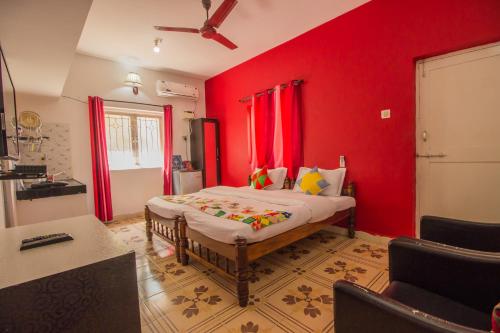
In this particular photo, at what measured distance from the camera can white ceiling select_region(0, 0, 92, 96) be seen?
4.55 ft

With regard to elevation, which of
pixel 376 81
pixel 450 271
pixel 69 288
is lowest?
pixel 450 271

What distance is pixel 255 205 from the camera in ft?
8.25

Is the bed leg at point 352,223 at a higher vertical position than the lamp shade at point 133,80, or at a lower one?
lower

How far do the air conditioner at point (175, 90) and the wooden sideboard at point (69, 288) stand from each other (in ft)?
13.1

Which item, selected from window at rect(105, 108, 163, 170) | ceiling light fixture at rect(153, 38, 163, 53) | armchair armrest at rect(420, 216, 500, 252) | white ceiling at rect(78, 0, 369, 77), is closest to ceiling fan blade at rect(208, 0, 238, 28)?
white ceiling at rect(78, 0, 369, 77)

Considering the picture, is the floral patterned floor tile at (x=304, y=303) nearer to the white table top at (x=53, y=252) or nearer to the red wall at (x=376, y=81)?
the white table top at (x=53, y=252)

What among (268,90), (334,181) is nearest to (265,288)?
(334,181)

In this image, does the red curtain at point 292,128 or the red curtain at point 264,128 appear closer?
the red curtain at point 292,128

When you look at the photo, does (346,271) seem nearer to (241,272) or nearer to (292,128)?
(241,272)

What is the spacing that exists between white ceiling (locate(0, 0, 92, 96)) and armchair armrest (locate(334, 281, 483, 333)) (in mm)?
2125

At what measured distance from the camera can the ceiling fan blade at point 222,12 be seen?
199cm

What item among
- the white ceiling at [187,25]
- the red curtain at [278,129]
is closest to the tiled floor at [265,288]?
the red curtain at [278,129]

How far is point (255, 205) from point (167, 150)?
2895mm

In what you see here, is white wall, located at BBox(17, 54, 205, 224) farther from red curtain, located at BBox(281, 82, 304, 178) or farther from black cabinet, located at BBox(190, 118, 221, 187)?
red curtain, located at BBox(281, 82, 304, 178)
